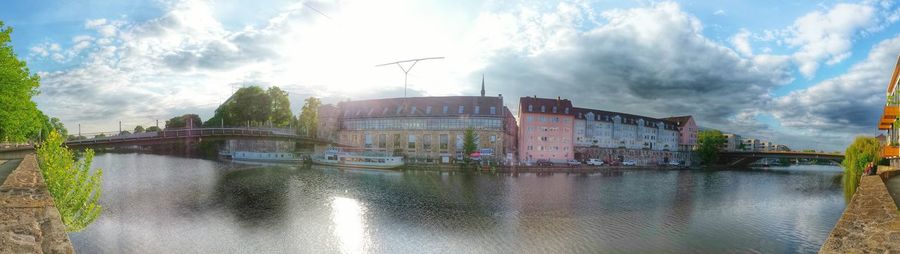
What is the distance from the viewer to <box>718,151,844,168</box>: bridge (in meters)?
70.2

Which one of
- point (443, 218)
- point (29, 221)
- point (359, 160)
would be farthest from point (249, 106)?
point (29, 221)

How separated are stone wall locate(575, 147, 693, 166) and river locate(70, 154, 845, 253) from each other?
36.2m

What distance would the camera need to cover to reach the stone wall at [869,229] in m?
9.71

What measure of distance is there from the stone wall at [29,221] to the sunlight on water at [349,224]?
29.7ft

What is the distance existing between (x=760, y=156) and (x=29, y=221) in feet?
304

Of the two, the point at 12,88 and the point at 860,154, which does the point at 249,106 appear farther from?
the point at 860,154

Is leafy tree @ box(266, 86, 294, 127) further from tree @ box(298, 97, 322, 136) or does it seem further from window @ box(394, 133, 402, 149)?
window @ box(394, 133, 402, 149)

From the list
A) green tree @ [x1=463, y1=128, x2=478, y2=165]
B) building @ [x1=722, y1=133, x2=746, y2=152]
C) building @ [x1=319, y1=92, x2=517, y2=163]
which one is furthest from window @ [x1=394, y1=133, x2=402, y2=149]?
building @ [x1=722, y1=133, x2=746, y2=152]

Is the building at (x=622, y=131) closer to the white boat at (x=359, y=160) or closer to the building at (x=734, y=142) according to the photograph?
the white boat at (x=359, y=160)

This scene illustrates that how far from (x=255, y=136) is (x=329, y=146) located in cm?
2193

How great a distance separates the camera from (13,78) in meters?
24.2

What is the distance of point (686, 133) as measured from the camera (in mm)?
104625

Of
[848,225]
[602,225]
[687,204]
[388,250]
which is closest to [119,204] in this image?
[388,250]

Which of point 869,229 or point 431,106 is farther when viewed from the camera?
point 431,106
